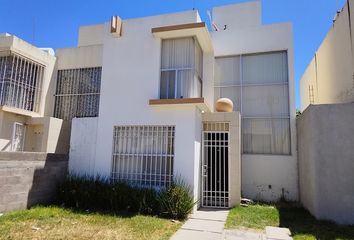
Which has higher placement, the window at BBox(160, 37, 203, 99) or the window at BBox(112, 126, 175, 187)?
the window at BBox(160, 37, 203, 99)

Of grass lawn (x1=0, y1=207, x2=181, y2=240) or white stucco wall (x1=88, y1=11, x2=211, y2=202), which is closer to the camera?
grass lawn (x1=0, y1=207, x2=181, y2=240)

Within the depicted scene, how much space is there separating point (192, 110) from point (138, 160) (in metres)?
2.61

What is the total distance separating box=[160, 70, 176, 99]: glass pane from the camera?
32.9 feet

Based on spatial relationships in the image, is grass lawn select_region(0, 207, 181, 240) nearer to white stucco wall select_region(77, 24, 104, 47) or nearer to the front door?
the front door

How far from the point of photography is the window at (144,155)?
9.60m

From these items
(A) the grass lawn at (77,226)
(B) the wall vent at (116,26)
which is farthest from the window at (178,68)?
(A) the grass lawn at (77,226)

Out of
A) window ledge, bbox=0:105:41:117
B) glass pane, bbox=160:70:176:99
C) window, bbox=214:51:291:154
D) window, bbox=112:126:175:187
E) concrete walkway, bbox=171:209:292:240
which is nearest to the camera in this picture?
concrete walkway, bbox=171:209:292:240

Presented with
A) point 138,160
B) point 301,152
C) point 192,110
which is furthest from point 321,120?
point 138,160

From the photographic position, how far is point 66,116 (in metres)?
13.1

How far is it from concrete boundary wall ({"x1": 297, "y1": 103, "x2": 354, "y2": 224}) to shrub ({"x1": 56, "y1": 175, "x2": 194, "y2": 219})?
3.81 m

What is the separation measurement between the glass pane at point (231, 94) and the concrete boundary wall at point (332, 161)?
4.15 meters

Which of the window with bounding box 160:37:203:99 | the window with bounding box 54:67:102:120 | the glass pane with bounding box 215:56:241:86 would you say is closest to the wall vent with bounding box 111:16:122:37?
the window with bounding box 160:37:203:99

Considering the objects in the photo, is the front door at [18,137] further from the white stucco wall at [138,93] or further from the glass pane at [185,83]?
the glass pane at [185,83]

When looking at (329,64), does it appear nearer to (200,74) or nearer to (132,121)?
(200,74)
